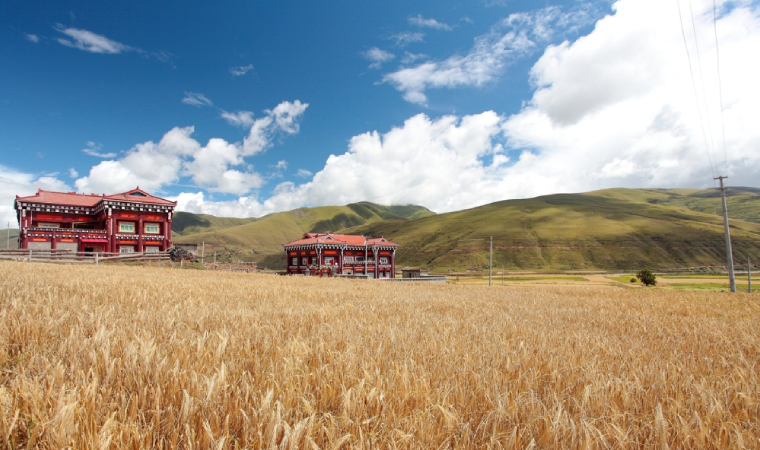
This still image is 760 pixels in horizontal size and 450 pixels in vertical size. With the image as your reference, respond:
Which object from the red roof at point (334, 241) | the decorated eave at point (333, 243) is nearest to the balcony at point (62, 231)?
the decorated eave at point (333, 243)

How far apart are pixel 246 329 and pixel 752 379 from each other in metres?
6.10

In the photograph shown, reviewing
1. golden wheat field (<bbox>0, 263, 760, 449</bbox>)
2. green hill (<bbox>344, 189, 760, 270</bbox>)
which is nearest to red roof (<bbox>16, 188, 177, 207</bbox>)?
golden wheat field (<bbox>0, 263, 760, 449</bbox>)

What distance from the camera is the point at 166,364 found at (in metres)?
2.88

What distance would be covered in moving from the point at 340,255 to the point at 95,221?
3765cm

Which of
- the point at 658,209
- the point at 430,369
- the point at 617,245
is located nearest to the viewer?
the point at 430,369

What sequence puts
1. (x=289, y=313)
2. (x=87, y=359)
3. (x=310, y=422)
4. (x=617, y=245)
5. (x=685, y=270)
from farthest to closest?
1. (x=617, y=245)
2. (x=685, y=270)
3. (x=289, y=313)
4. (x=87, y=359)
5. (x=310, y=422)

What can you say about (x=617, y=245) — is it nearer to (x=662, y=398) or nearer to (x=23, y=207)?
(x=662, y=398)

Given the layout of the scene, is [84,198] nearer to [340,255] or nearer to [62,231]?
[62,231]

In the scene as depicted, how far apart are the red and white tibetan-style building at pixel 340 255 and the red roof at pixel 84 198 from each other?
24.6 meters

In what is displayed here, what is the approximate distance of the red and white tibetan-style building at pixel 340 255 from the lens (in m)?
64.2

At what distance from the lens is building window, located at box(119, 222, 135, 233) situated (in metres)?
45.3

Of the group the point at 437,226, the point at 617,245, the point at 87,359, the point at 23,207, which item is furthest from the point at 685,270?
the point at 23,207

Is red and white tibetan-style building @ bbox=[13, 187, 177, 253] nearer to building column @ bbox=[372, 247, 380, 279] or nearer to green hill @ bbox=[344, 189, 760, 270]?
building column @ bbox=[372, 247, 380, 279]

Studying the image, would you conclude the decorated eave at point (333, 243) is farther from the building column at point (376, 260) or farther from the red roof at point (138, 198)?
the red roof at point (138, 198)
